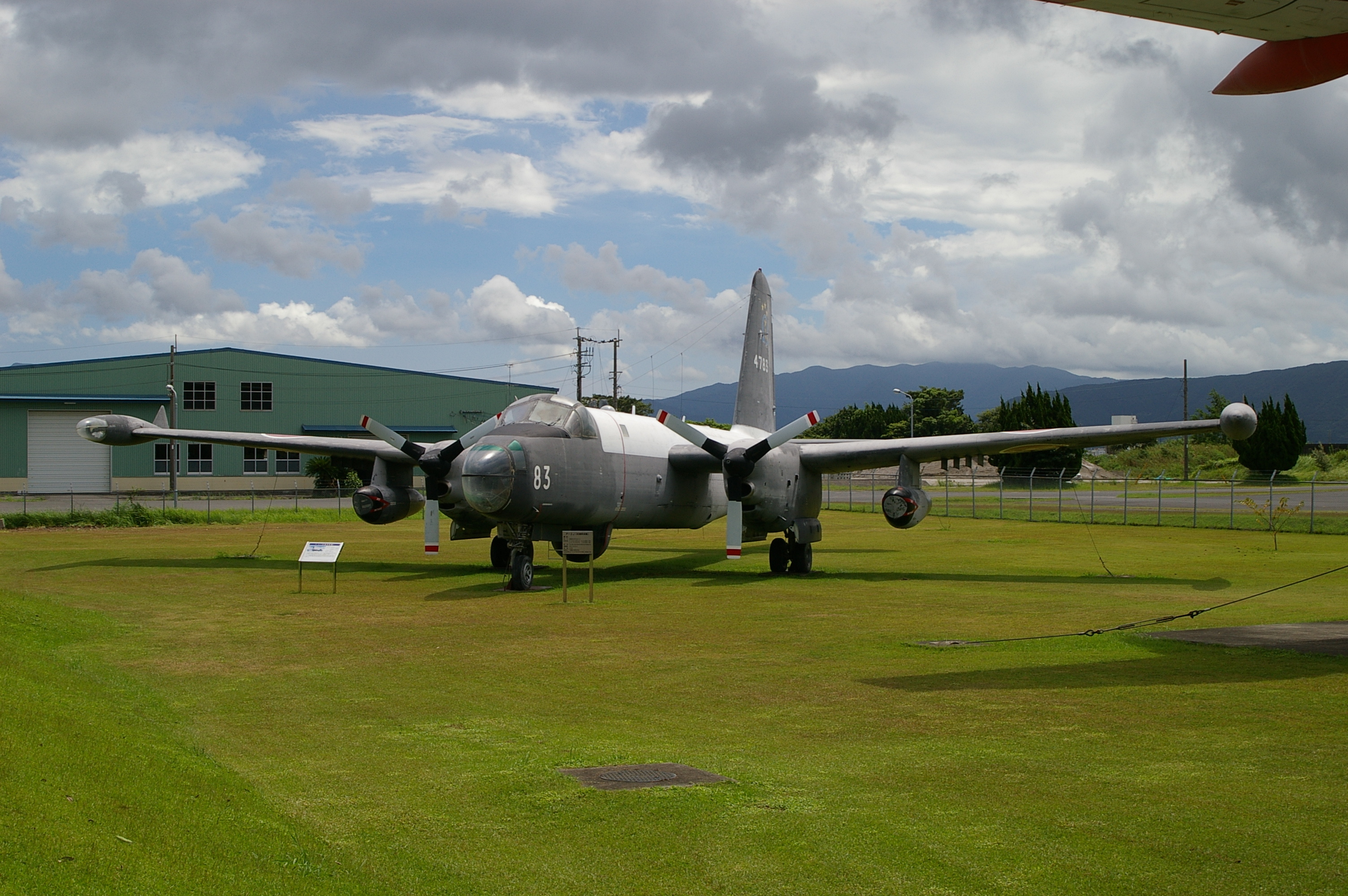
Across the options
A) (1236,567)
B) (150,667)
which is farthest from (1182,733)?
(1236,567)

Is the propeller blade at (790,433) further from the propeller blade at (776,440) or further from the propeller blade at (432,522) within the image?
the propeller blade at (432,522)

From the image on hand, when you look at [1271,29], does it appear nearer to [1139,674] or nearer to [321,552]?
[1139,674]

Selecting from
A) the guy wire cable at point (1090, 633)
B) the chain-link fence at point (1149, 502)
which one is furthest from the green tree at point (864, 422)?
the guy wire cable at point (1090, 633)

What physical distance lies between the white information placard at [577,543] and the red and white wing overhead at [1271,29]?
1256 cm

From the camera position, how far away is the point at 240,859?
5.37 meters

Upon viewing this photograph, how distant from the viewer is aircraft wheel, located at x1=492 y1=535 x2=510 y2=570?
2483 centimetres

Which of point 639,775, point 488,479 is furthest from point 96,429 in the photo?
point 639,775

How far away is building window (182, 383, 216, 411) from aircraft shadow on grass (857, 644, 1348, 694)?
69.2 meters

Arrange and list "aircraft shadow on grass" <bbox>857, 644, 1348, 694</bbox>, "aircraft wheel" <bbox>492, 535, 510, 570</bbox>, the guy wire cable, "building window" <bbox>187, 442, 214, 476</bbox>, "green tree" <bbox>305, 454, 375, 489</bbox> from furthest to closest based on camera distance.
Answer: "building window" <bbox>187, 442, 214, 476</bbox>
"green tree" <bbox>305, 454, 375, 489</bbox>
"aircraft wheel" <bbox>492, 535, 510, 570</bbox>
the guy wire cable
"aircraft shadow on grass" <bbox>857, 644, 1348, 694</bbox>

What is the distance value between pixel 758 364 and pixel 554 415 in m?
9.66

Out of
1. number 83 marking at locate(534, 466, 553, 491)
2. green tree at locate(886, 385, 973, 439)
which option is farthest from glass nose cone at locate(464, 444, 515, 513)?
green tree at locate(886, 385, 973, 439)

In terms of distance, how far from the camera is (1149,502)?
56.3 m

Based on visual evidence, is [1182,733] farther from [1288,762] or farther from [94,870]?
[94,870]

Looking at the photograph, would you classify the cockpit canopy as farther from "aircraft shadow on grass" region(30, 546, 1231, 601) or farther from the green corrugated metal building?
the green corrugated metal building
